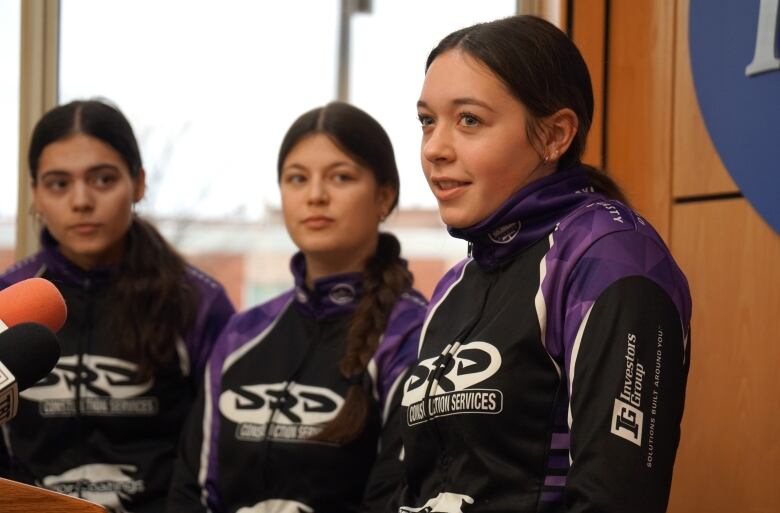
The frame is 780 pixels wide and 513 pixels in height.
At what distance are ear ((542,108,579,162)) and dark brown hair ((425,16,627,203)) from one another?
1 cm

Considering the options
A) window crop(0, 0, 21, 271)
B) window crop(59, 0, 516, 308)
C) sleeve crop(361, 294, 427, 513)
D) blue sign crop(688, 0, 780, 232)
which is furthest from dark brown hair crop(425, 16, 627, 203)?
window crop(0, 0, 21, 271)

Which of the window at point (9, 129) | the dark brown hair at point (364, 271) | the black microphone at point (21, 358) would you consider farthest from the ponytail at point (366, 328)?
the window at point (9, 129)

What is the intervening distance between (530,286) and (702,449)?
A: 780 millimetres

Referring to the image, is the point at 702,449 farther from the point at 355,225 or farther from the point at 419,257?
the point at 419,257

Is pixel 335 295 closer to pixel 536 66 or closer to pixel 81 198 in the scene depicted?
pixel 81 198

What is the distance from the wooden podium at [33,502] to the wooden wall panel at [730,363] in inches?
52.4

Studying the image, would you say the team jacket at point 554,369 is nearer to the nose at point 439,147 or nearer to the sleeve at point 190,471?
the nose at point 439,147

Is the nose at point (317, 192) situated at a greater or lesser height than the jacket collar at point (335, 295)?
greater

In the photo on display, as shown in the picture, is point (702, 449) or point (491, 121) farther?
point (702, 449)

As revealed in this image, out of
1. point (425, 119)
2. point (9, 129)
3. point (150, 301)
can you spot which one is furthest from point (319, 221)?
point (9, 129)

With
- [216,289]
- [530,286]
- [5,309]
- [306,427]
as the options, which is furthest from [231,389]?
[5,309]

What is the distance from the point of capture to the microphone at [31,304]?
1.02 metres

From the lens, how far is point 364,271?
2166 mm

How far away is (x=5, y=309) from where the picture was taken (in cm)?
102
